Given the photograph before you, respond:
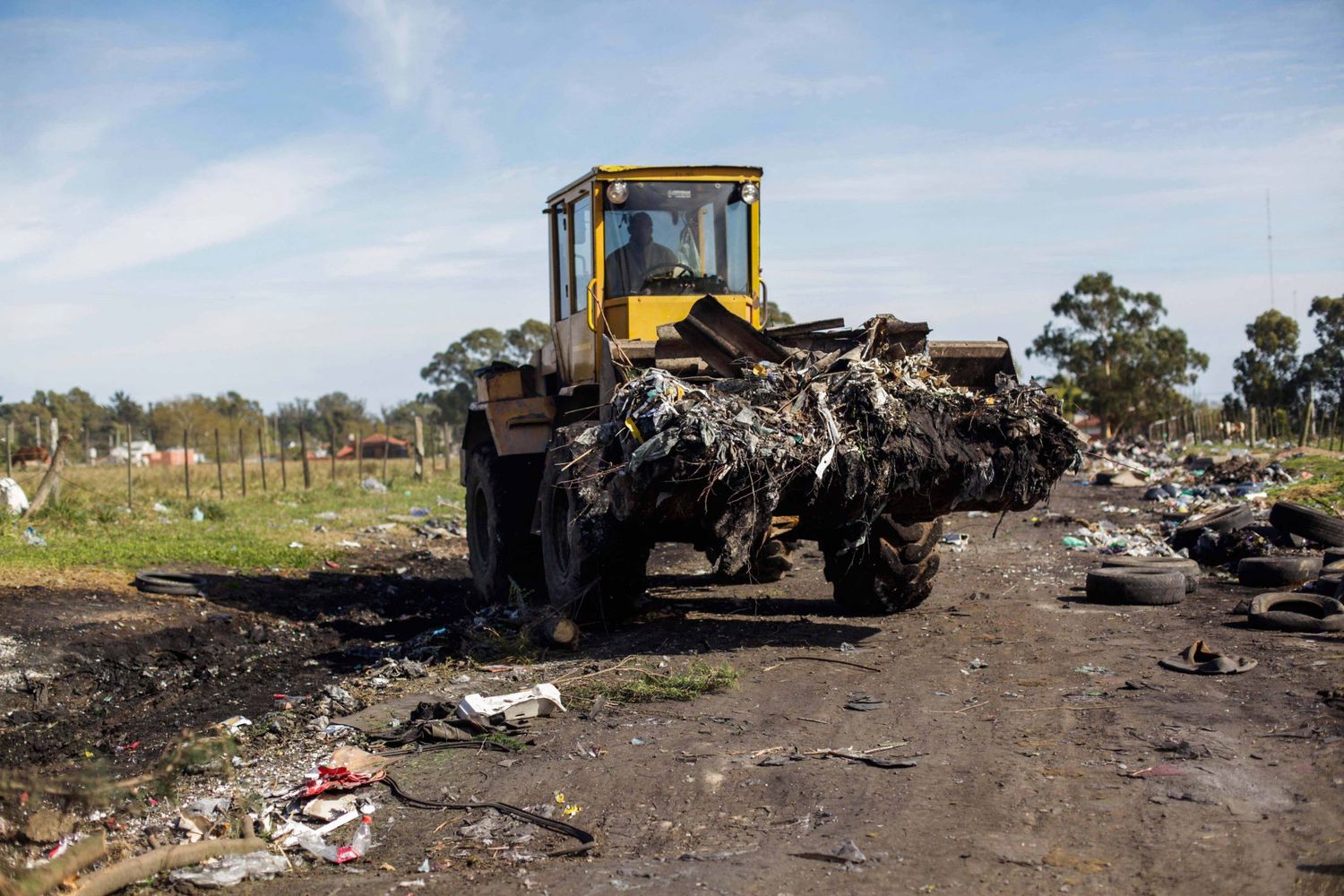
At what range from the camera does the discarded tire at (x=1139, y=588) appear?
876 cm

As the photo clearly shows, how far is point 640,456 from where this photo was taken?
6.57 m

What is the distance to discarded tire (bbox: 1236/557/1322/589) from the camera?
9.14 metres

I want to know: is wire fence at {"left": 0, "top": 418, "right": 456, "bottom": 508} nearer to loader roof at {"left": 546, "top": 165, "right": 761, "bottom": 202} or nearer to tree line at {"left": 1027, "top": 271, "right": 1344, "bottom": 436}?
loader roof at {"left": 546, "top": 165, "right": 761, "bottom": 202}

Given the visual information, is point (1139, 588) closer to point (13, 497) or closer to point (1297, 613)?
point (1297, 613)

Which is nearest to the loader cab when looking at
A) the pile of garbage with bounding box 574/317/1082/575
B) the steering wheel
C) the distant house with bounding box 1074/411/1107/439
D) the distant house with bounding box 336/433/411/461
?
the steering wheel

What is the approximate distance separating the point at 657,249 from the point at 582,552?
2.58m

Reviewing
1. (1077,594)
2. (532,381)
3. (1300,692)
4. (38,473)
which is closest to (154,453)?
(38,473)

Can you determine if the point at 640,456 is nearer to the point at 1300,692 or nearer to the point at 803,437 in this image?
the point at 803,437

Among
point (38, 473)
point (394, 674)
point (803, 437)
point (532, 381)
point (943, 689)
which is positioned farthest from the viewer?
point (38, 473)

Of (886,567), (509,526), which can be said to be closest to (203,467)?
(509,526)

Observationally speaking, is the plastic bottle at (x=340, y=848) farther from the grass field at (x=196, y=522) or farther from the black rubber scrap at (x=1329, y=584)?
the grass field at (x=196, y=522)

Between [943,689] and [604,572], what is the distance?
2.60 metres

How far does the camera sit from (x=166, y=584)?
10898mm

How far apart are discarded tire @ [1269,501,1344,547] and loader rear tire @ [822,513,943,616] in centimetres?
403
